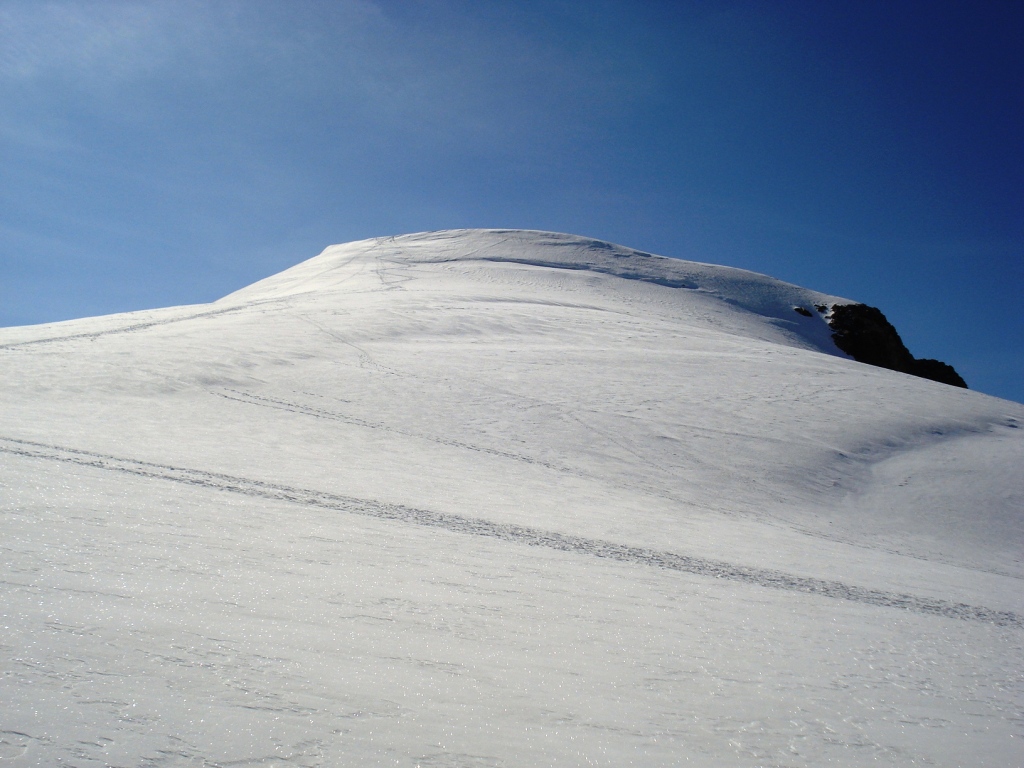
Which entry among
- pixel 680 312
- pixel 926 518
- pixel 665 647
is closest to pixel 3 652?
pixel 665 647

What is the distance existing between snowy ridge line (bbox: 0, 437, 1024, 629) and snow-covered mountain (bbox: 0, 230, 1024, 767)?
0.06 metres

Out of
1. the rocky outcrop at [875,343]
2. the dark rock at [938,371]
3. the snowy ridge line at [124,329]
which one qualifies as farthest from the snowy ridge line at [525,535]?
the dark rock at [938,371]

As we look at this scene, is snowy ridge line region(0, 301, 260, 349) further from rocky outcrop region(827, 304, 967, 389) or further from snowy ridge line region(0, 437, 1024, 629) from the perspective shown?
rocky outcrop region(827, 304, 967, 389)

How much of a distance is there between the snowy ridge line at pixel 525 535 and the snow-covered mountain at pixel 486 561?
6cm

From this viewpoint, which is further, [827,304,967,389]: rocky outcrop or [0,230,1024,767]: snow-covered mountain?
[827,304,967,389]: rocky outcrop

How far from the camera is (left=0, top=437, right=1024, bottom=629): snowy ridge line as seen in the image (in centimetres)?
679

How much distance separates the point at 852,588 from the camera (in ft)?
23.2

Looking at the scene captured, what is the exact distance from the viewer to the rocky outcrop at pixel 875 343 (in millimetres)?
43438

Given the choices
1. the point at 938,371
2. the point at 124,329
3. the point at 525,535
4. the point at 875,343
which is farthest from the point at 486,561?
the point at 938,371

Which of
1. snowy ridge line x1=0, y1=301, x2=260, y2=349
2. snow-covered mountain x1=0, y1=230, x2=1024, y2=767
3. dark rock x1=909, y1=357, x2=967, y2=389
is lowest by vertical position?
snow-covered mountain x1=0, y1=230, x2=1024, y2=767

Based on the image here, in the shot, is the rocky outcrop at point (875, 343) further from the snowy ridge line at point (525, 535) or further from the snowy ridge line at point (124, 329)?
the snowy ridge line at point (525, 535)

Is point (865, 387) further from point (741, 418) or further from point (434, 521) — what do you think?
point (434, 521)

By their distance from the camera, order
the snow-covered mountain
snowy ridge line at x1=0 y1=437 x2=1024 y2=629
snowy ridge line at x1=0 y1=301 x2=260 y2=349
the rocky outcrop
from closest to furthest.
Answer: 1. the snow-covered mountain
2. snowy ridge line at x1=0 y1=437 x2=1024 y2=629
3. snowy ridge line at x1=0 y1=301 x2=260 y2=349
4. the rocky outcrop

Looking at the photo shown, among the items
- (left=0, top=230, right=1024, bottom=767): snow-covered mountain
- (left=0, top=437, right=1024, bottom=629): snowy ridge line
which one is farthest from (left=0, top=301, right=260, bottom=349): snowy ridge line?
(left=0, top=437, right=1024, bottom=629): snowy ridge line
